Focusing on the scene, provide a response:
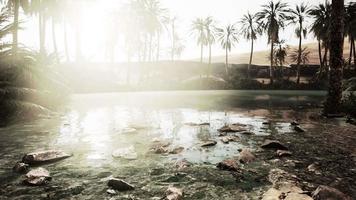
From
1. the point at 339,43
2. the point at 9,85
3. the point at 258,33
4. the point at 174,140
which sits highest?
the point at 258,33

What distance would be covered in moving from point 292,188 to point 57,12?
147 feet

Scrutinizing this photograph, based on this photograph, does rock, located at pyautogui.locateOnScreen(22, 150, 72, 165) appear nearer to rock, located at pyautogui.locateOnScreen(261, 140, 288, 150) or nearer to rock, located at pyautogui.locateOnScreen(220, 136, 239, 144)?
rock, located at pyautogui.locateOnScreen(220, 136, 239, 144)

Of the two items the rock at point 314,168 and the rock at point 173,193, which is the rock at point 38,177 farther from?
the rock at point 314,168

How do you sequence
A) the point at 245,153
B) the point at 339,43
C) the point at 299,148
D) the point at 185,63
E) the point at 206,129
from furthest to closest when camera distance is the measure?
the point at 185,63, the point at 339,43, the point at 206,129, the point at 299,148, the point at 245,153

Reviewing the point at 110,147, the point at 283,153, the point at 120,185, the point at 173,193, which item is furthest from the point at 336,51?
the point at 120,185

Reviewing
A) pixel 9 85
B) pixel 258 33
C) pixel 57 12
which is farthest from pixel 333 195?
pixel 258 33

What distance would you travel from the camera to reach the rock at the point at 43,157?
699 cm

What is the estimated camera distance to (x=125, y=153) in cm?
788

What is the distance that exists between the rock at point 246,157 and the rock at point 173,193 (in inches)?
92.4

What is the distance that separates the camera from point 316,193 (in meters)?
4.93

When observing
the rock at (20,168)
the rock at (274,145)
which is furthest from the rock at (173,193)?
the rock at (274,145)

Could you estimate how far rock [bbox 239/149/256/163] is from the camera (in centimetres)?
714

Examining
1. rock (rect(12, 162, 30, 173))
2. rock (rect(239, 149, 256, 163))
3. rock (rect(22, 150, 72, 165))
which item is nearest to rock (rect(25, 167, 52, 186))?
rock (rect(12, 162, 30, 173))

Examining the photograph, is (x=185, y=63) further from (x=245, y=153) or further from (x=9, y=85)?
(x=245, y=153)
